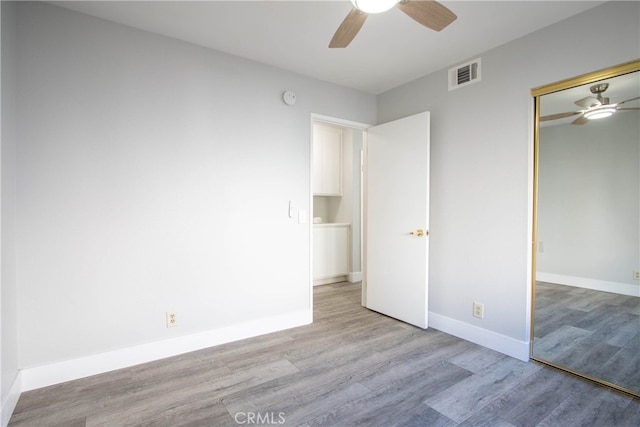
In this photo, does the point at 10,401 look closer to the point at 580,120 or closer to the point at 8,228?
the point at 8,228

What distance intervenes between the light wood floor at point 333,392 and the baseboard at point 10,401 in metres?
0.04

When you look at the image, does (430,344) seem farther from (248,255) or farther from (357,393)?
(248,255)

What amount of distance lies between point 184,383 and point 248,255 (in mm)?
1098

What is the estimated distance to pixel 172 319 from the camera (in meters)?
2.46

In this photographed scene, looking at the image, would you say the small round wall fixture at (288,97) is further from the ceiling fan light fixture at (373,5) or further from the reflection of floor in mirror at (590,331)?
the reflection of floor in mirror at (590,331)

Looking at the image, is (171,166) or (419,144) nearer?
(171,166)

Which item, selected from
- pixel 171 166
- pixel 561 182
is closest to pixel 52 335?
pixel 171 166

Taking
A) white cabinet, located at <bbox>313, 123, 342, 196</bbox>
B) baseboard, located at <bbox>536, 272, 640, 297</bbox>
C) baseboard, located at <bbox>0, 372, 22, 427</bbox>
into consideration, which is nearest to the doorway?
white cabinet, located at <bbox>313, 123, 342, 196</bbox>

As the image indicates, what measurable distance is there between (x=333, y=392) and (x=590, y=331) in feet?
7.24

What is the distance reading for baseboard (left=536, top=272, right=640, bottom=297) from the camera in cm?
218

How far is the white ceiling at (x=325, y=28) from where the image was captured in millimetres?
2051

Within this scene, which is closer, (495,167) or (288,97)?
(495,167)

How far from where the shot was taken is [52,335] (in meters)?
2.05

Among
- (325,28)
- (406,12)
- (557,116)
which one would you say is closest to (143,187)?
(325,28)
